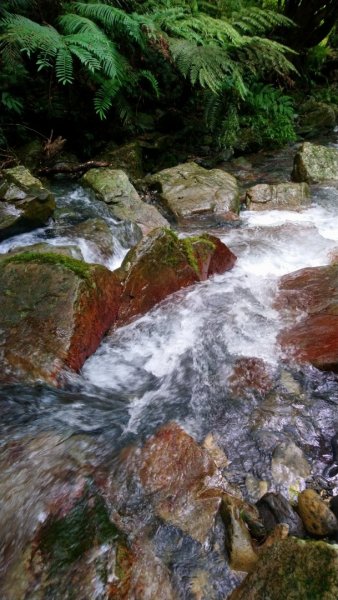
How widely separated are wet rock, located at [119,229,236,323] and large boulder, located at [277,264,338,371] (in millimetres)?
829

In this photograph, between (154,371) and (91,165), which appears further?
(91,165)

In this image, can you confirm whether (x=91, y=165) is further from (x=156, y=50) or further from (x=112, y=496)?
(x=112, y=496)

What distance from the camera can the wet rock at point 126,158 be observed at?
21.6 ft

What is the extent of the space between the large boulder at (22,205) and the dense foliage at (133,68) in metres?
1.48

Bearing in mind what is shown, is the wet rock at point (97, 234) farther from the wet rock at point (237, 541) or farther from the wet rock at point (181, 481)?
the wet rock at point (237, 541)

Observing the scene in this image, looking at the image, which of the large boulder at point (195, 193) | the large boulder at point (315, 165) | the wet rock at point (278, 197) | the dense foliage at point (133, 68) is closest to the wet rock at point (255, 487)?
the large boulder at point (195, 193)

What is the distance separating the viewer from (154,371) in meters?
2.91

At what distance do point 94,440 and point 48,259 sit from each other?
160 cm

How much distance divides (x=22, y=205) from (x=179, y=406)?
3.13 meters

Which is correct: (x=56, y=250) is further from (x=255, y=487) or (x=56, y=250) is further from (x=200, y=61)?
(x=200, y=61)

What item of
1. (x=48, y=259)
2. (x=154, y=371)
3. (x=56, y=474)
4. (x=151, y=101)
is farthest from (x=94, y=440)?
(x=151, y=101)

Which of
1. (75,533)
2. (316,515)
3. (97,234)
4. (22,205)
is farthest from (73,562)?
(22,205)

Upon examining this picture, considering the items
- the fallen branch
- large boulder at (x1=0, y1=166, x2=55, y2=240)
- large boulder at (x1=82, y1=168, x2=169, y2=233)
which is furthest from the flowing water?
the fallen branch

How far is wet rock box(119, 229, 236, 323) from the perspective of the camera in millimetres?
3434
